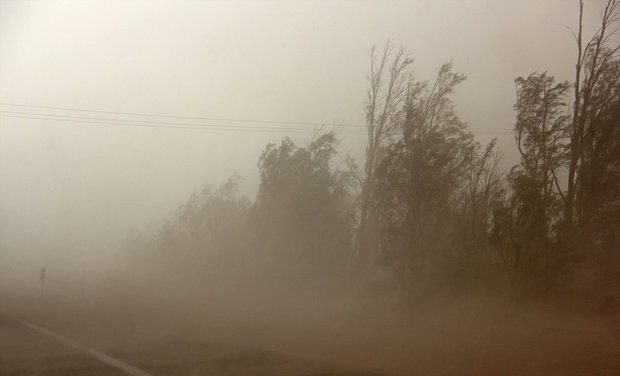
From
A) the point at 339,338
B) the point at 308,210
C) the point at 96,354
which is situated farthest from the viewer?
the point at 308,210

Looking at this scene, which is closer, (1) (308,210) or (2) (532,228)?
(2) (532,228)

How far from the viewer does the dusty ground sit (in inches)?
706

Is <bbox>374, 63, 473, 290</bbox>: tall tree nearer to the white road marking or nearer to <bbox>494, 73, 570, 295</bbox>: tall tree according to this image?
<bbox>494, 73, 570, 295</bbox>: tall tree

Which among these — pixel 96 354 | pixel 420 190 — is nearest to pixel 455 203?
pixel 420 190

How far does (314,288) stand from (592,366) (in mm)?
29219

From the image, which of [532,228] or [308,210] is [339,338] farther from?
[308,210]

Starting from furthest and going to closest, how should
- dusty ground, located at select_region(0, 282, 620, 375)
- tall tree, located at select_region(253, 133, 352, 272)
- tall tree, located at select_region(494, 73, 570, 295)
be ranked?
tall tree, located at select_region(253, 133, 352, 272)
tall tree, located at select_region(494, 73, 570, 295)
dusty ground, located at select_region(0, 282, 620, 375)

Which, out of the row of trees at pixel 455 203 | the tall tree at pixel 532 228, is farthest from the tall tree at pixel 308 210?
the tall tree at pixel 532 228

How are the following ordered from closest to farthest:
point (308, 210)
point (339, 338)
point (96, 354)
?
point (96, 354)
point (339, 338)
point (308, 210)

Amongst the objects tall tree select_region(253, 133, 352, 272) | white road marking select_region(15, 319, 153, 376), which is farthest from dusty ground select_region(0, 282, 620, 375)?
tall tree select_region(253, 133, 352, 272)

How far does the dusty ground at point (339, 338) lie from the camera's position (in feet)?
58.8

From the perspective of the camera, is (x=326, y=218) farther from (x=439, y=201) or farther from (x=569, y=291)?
(x=569, y=291)

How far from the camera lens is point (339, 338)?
25000mm

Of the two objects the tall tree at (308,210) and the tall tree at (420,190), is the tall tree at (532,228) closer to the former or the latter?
the tall tree at (420,190)
